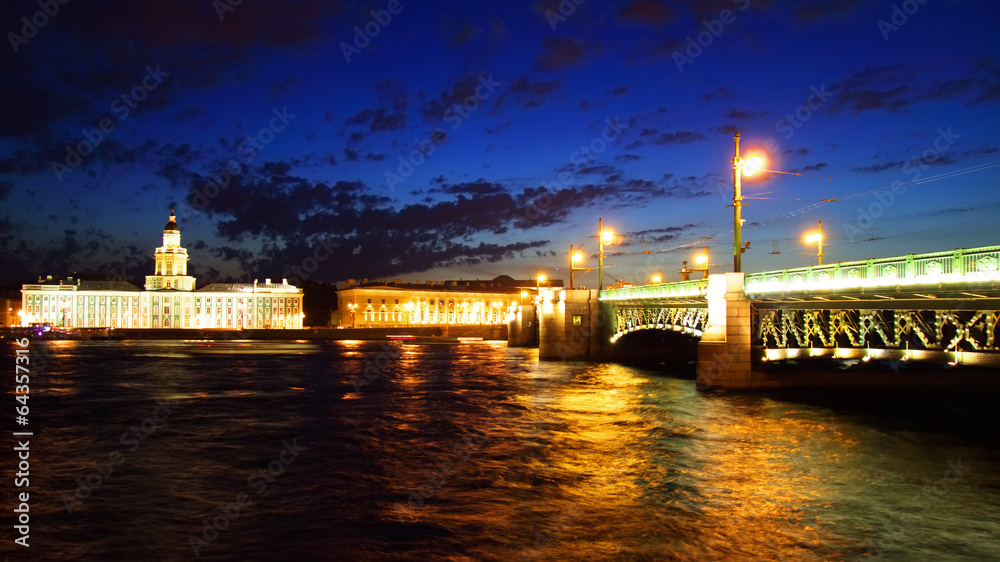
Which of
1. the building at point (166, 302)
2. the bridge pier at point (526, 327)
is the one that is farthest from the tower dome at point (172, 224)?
the bridge pier at point (526, 327)

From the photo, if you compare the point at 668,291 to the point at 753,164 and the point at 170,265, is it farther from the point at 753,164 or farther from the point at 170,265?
the point at 170,265

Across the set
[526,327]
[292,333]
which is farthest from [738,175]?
[292,333]

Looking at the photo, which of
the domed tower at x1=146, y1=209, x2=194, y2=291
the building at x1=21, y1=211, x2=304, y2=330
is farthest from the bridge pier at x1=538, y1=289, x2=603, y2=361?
the domed tower at x1=146, y1=209, x2=194, y2=291

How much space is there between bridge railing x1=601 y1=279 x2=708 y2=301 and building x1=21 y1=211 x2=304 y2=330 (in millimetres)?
131502

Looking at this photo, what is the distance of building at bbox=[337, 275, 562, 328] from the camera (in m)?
160

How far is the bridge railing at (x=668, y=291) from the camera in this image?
37.2 meters

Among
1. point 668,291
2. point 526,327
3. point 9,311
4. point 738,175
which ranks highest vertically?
point 738,175

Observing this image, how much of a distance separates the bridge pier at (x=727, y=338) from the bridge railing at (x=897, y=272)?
5.80ft

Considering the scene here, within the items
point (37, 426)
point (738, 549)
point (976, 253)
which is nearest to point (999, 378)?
point (976, 253)

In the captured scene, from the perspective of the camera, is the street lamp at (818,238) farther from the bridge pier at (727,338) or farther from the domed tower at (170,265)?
the domed tower at (170,265)

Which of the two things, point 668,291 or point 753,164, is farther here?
point 668,291

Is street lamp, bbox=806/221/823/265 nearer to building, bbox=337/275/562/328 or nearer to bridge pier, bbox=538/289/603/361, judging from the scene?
bridge pier, bbox=538/289/603/361

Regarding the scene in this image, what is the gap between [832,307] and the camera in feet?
106

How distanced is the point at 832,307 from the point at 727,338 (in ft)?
15.9
